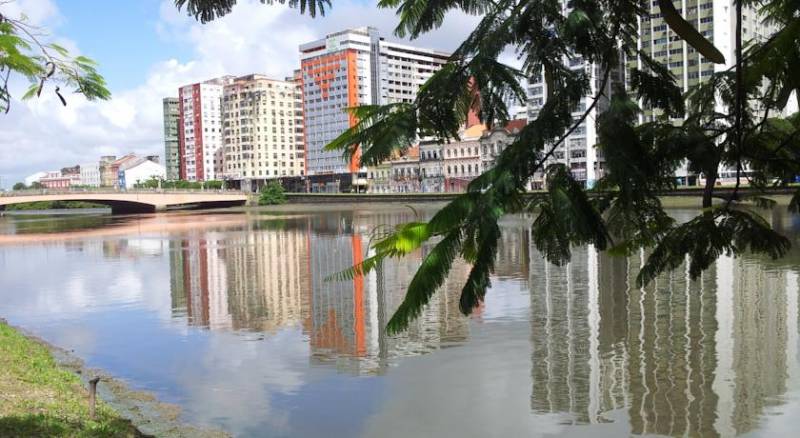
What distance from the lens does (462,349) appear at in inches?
487

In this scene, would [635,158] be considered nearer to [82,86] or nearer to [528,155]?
[528,155]

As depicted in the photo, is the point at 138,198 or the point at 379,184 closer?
the point at 138,198

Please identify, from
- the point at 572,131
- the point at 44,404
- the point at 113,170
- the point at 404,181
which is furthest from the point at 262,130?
the point at 572,131

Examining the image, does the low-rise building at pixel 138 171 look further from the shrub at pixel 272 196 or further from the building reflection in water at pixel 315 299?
the building reflection in water at pixel 315 299

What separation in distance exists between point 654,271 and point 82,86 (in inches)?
164

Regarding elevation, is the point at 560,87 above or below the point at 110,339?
above

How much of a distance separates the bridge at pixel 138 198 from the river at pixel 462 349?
213ft

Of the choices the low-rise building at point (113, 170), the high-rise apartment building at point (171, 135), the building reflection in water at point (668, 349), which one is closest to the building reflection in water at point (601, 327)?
the building reflection in water at point (668, 349)

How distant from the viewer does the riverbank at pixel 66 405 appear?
23.5 feet

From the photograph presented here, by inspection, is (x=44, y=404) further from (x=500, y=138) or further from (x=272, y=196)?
(x=272, y=196)

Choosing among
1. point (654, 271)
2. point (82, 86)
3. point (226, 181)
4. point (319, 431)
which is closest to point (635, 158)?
point (654, 271)

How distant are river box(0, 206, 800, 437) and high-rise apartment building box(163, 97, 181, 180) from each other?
170878mm

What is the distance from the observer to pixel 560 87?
9.36 feet

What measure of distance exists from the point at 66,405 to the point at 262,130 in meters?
130
